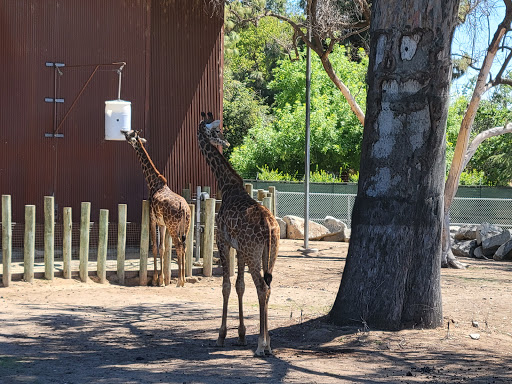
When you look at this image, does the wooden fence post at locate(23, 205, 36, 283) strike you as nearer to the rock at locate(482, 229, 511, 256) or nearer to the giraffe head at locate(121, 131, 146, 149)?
the giraffe head at locate(121, 131, 146, 149)

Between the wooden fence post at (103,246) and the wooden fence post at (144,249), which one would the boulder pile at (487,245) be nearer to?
the wooden fence post at (144,249)

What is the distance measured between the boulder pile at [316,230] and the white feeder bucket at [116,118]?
9.03 meters

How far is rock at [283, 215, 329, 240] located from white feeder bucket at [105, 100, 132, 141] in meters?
9.27

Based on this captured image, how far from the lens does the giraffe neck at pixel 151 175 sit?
12.9m

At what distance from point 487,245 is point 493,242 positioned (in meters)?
0.16

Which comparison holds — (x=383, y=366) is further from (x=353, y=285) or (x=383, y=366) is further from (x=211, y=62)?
(x=211, y=62)

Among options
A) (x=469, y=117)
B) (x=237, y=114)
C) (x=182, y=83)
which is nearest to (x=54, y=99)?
(x=182, y=83)

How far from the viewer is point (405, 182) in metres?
8.62

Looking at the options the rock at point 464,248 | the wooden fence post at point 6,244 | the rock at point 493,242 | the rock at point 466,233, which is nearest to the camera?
the wooden fence post at point 6,244

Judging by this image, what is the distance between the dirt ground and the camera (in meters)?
6.83

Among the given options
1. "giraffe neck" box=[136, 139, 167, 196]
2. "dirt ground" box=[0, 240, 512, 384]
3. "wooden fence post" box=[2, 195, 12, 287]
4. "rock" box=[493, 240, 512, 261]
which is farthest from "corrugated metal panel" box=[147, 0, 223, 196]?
"rock" box=[493, 240, 512, 261]

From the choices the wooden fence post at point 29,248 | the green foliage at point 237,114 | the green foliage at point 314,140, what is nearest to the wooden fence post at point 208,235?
the wooden fence post at point 29,248

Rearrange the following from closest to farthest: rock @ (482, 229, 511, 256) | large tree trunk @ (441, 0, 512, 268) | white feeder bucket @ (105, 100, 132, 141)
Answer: white feeder bucket @ (105, 100, 132, 141) → large tree trunk @ (441, 0, 512, 268) → rock @ (482, 229, 511, 256)

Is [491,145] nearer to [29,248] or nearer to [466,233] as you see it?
[466,233]
